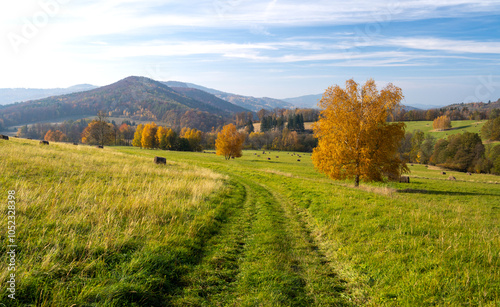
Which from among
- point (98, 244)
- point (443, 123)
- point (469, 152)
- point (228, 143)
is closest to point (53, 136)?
point (228, 143)

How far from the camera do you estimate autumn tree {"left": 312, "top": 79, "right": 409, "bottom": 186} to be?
25469mm

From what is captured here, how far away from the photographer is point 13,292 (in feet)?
14.1

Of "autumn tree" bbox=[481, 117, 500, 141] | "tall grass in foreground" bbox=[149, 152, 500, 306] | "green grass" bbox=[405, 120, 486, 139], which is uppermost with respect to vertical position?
"green grass" bbox=[405, 120, 486, 139]

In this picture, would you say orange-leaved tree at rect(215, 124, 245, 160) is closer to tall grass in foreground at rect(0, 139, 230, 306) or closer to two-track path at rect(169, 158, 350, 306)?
tall grass in foreground at rect(0, 139, 230, 306)

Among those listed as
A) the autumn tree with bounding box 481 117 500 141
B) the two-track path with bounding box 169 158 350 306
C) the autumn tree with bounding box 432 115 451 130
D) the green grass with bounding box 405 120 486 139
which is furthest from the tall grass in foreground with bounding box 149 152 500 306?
the autumn tree with bounding box 432 115 451 130

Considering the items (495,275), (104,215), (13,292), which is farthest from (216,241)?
(495,275)

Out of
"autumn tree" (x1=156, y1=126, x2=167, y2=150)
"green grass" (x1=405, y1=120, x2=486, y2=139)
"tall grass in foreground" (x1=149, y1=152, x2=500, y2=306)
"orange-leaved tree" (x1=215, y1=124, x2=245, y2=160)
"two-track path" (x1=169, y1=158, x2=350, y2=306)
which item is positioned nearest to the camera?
"tall grass in foreground" (x1=149, y1=152, x2=500, y2=306)

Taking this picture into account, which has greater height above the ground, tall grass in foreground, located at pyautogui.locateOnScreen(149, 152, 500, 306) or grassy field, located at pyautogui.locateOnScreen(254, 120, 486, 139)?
grassy field, located at pyautogui.locateOnScreen(254, 120, 486, 139)

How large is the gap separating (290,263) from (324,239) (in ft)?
9.93

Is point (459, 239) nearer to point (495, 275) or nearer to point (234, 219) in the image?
point (495, 275)

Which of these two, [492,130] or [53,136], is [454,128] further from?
[53,136]

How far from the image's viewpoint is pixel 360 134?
2595 centimetres

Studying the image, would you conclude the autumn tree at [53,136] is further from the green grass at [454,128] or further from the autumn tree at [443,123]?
the autumn tree at [443,123]

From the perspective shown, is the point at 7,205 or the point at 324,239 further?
the point at 324,239
